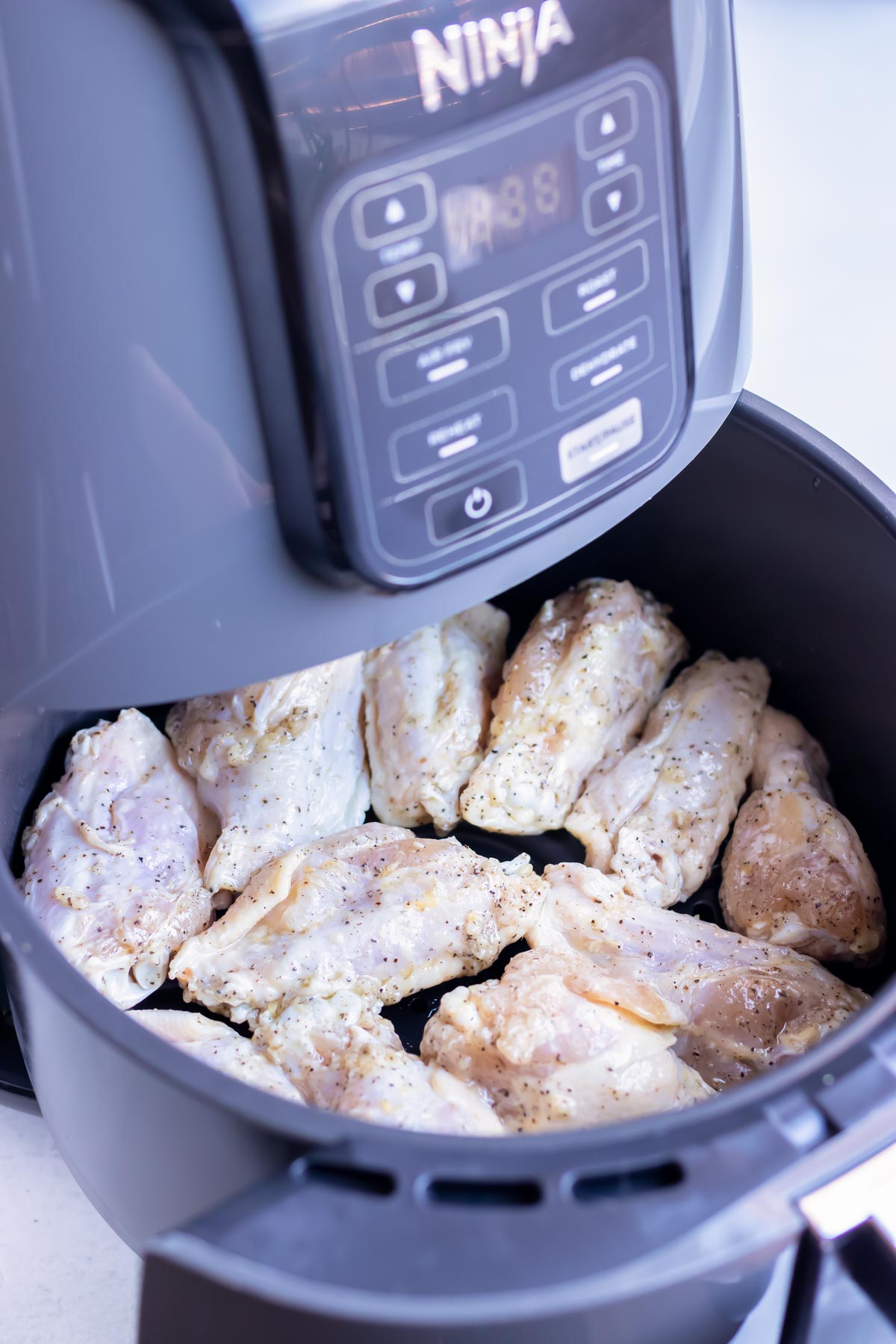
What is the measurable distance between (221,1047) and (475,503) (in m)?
0.43

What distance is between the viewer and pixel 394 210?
1.82 ft

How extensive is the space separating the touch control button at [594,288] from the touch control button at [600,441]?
58 mm

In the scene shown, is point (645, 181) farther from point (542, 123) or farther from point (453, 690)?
point (453, 690)

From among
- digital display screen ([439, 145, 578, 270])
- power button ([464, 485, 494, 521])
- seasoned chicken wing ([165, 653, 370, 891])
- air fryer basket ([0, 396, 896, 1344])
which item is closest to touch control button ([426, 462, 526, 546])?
power button ([464, 485, 494, 521])

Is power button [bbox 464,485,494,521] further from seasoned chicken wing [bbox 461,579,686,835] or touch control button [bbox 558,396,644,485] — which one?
seasoned chicken wing [bbox 461,579,686,835]

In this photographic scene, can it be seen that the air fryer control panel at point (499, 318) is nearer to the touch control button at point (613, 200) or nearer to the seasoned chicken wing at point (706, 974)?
the touch control button at point (613, 200)

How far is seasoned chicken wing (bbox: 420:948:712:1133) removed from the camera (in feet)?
2.54

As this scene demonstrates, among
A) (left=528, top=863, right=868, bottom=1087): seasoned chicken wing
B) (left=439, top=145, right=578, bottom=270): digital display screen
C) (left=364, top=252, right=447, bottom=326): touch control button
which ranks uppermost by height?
(left=439, top=145, right=578, bottom=270): digital display screen

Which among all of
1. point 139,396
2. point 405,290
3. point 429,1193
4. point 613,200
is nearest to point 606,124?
point 613,200

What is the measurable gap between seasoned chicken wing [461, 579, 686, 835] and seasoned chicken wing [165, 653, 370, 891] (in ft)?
0.40

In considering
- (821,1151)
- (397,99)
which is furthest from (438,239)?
(821,1151)

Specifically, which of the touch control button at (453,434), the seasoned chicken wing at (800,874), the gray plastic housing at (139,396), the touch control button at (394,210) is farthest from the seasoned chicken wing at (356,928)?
the touch control button at (394,210)

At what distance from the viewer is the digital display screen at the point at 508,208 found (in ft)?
1.88

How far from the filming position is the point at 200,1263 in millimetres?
480
